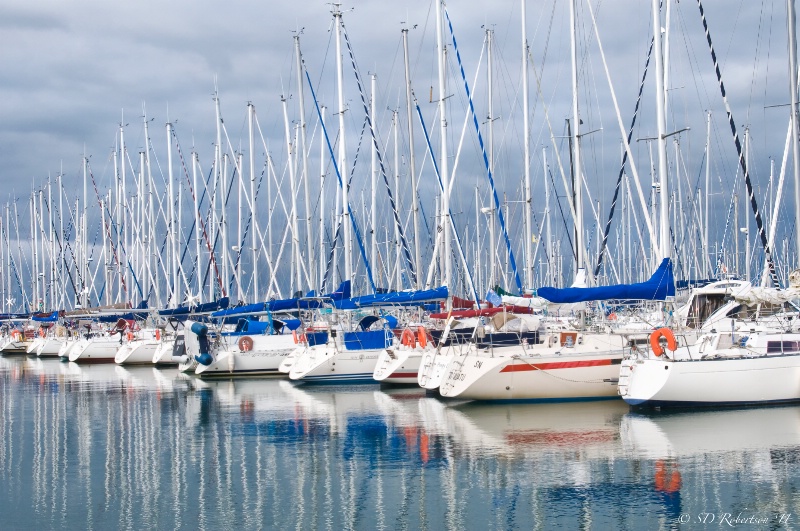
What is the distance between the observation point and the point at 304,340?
37625 mm

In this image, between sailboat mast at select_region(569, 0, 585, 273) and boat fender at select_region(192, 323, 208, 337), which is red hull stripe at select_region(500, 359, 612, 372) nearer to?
sailboat mast at select_region(569, 0, 585, 273)

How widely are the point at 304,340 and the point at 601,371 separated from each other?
49.1 ft

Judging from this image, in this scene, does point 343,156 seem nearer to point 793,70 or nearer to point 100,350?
point 793,70

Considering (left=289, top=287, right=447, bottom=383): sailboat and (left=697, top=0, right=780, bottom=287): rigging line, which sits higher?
(left=697, top=0, right=780, bottom=287): rigging line

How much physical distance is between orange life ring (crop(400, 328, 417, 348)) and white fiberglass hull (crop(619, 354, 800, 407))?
1012 cm

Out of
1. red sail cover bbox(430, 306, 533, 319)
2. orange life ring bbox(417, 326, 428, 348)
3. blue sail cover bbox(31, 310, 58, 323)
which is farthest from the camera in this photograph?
blue sail cover bbox(31, 310, 58, 323)

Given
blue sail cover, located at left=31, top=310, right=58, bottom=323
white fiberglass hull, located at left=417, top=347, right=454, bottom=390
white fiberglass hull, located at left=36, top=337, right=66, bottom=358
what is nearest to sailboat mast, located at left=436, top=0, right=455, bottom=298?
white fiberglass hull, located at left=417, top=347, right=454, bottom=390

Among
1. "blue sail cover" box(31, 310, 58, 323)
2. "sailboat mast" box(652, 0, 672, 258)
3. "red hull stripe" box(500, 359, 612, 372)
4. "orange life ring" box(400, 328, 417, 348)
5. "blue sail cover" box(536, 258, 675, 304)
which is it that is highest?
"sailboat mast" box(652, 0, 672, 258)

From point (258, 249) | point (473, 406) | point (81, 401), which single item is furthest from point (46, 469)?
point (258, 249)

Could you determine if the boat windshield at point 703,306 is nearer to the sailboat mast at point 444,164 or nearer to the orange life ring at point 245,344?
the sailboat mast at point 444,164

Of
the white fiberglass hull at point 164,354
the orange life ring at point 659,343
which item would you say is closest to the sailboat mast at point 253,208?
the white fiberglass hull at point 164,354

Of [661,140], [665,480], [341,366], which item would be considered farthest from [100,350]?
[665,480]

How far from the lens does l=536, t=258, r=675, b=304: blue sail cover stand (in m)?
25.5

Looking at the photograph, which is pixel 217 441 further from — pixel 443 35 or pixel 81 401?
pixel 443 35
